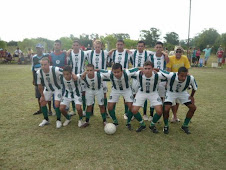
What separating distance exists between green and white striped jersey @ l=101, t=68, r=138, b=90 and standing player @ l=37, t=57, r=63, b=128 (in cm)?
125

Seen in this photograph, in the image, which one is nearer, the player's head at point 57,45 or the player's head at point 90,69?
the player's head at point 90,69

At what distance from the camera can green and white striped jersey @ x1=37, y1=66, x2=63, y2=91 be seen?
4.79 metres

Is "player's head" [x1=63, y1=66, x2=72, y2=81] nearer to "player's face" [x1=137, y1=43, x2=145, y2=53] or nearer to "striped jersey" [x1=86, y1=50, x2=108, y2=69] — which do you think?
"striped jersey" [x1=86, y1=50, x2=108, y2=69]

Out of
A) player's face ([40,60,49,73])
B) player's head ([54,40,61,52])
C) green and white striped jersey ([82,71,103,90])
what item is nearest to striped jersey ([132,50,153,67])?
green and white striped jersey ([82,71,103,90])

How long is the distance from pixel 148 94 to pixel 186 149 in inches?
58.4

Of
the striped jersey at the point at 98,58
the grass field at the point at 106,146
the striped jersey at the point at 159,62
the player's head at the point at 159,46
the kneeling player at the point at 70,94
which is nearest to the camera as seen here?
the grass field at the point at 106,146

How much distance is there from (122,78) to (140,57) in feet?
3.67

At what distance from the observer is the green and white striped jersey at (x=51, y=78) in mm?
4793

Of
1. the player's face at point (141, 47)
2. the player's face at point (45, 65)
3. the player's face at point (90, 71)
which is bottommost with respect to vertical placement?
the player's face at point (90, 71)

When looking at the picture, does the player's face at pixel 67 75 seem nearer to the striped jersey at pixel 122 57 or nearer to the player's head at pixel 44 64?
the player's head at pixel 44 64

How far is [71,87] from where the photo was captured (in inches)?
188

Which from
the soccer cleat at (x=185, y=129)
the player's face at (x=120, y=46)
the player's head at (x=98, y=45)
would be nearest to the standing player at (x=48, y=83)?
the player's head at (x=98, y=45)

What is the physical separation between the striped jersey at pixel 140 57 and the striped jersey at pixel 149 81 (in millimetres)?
881

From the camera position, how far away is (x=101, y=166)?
3.06 m
